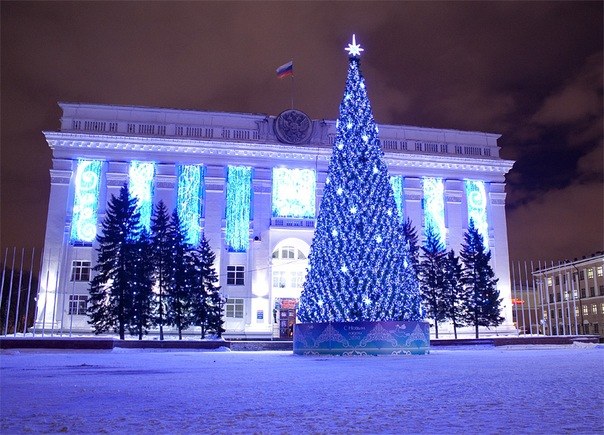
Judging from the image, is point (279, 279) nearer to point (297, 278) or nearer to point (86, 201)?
point (297, 278)

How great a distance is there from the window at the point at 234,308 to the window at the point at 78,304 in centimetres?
1126

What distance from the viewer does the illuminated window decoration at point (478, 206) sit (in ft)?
170

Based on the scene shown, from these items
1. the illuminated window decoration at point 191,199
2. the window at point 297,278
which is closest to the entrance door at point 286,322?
the window at point 297,278

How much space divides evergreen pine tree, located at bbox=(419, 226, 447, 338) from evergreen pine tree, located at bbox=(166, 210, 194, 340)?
18.0 m

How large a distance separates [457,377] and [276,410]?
5342 millimetres

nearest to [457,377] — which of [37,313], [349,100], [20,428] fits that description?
[20,428]

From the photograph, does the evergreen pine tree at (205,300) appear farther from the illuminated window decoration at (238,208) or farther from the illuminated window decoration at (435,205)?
the illuminated window decoration at (435,205)

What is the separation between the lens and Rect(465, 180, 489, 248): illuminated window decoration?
51719 mm

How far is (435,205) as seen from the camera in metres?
50.9

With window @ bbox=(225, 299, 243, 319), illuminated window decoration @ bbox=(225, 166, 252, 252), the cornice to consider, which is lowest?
window @ bbox=(225, 299, 243, 319)

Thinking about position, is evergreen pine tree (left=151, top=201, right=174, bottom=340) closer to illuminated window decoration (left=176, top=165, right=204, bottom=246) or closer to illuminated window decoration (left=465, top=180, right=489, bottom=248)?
illuminated window decoration (left=176, top=165, right=204, bottom=246)

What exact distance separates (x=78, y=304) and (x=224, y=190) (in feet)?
49.2

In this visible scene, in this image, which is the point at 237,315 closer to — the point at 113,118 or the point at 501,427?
the point at 113,118

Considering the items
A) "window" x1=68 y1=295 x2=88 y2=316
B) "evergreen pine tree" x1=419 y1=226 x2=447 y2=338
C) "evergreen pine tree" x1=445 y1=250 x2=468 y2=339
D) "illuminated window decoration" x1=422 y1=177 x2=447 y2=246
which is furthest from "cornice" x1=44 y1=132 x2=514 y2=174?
"window" x1=68 y1=295 x2=88 y2=316
